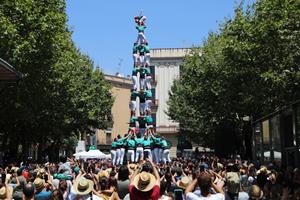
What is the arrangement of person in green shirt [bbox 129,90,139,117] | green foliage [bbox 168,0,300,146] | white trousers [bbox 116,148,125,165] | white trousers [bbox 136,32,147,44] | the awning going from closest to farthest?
the awning, green foliage [bbox 168,0,300,146], white trousers [bbox 116,148,125,165], person in green shirt [bbox 129,90,139,117], white trousers [bbox 136,32,147,44]

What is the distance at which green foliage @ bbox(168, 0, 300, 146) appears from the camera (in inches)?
1045

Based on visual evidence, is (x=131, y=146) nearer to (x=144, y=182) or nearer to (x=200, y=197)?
(x=144, y=182)

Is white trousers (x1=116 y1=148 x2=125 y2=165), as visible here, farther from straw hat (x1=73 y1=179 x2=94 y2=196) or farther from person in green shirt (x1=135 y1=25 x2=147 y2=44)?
straw hat (x1=73 y1=179 x2=94 y2=196)

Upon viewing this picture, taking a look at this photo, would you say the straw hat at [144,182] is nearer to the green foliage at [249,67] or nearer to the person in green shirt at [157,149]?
the green foliage at [249,67]

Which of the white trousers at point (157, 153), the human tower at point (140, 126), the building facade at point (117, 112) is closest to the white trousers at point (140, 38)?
the human tower at point (140, 126)

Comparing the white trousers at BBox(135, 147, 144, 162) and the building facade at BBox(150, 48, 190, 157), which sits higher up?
the building facade at BBox(150, 48, 190, 157)

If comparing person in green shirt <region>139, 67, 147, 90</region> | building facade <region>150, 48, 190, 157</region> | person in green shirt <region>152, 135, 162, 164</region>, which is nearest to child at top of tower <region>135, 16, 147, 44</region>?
person in green shirt <region>139, 67, 147, 90</region>

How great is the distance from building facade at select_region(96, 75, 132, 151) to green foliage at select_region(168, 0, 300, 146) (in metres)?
36.4

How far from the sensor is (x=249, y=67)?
31641mm

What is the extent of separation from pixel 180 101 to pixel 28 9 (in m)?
30.7

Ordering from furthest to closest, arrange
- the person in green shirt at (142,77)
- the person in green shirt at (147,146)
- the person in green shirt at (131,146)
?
the person in green shirt at (142,77), the person in green shirt at (131,146), the person in green shirt at (147,146)

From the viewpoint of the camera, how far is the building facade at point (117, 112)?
3270 inches

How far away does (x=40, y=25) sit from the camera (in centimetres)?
2848

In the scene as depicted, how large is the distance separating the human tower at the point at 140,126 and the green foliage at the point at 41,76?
15.2ft
